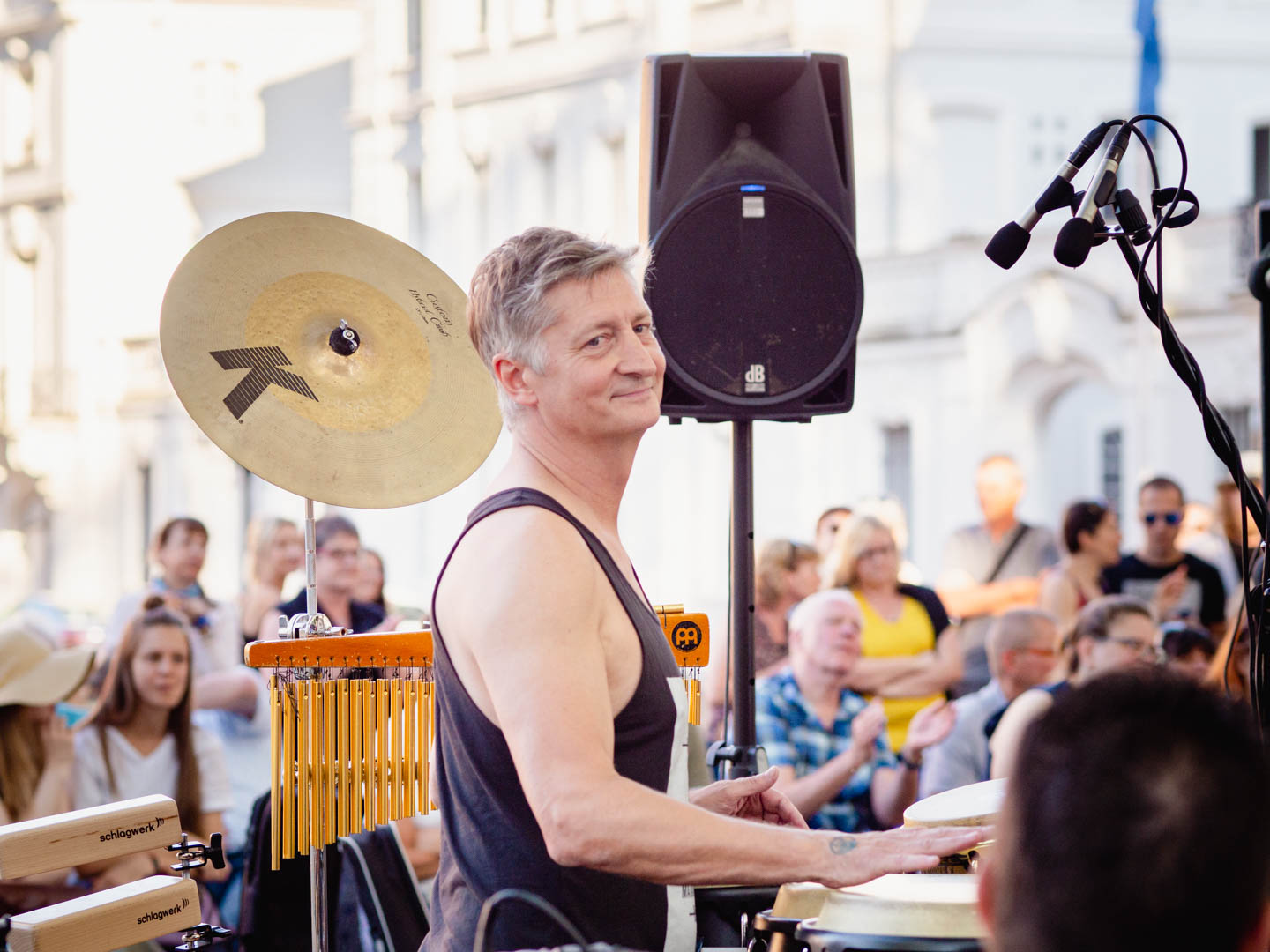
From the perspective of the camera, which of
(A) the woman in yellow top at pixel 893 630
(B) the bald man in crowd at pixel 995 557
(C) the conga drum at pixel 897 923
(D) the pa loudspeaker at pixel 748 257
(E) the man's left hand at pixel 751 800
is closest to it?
(C) the conga drum at pixel 897 923

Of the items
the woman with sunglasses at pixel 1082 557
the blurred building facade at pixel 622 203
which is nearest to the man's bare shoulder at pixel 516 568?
the woman with sunglasses at pixel 1082 557

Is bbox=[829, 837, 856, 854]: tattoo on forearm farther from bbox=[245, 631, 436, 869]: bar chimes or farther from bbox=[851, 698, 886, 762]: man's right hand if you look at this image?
bbox=[851, 698, 886, 762]: man's right hand

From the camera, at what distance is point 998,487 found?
655 cm

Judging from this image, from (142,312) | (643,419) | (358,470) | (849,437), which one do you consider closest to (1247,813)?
(643,419)

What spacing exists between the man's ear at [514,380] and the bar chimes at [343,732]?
2.41ft

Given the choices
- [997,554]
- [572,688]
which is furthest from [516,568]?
[997,554]

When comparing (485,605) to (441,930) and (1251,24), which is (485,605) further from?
(1251,24)

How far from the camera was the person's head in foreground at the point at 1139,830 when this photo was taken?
99 cm

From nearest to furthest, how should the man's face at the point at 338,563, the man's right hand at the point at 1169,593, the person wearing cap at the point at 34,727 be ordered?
the person wearing cap at the point at 34,727, the man's face at the point at 338,563, the man's right hand at the point at 1169,593

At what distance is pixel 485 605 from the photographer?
1.68m

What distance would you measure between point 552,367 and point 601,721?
48 cm

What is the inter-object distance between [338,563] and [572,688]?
3730 millimetres

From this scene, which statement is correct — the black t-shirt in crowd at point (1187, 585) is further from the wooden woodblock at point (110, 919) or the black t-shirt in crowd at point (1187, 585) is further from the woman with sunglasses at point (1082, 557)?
the wooden woodblock at point (110, 919)

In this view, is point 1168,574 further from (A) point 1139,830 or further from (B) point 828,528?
(A) point 1139,830
